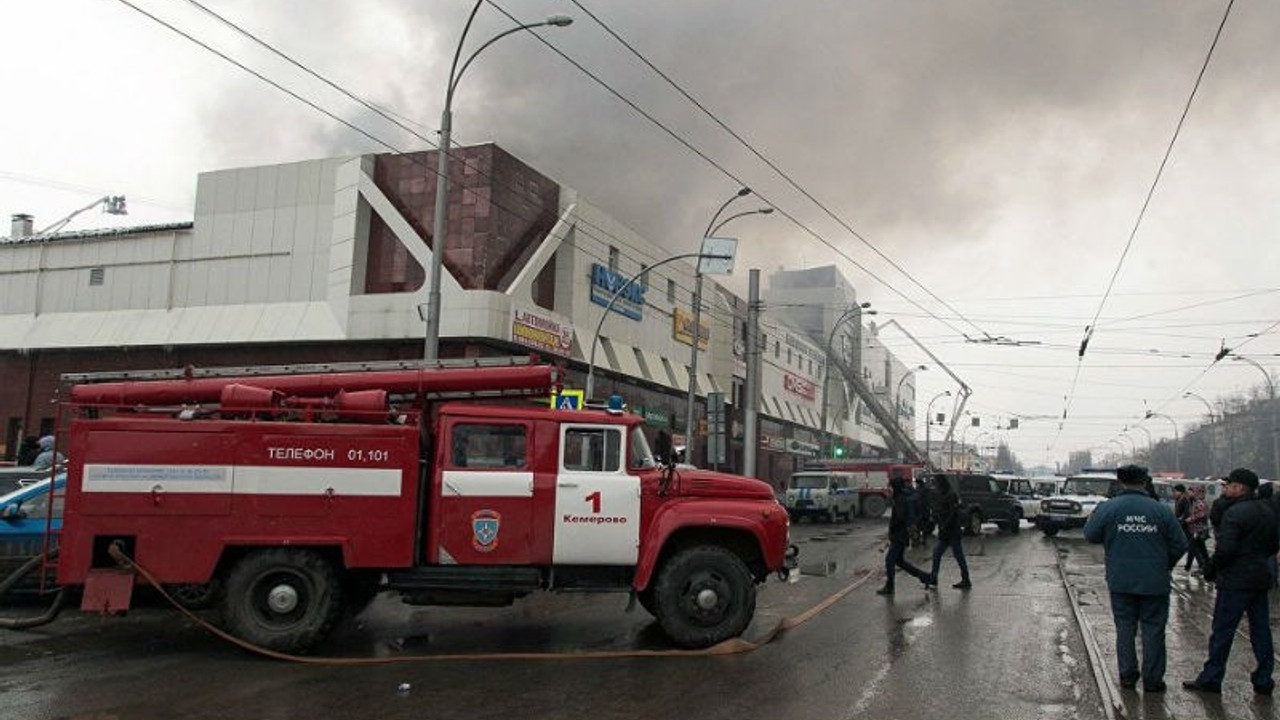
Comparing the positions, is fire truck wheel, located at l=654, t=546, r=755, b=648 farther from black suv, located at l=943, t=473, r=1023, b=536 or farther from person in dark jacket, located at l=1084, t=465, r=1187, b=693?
black suv, located at l=943, t=473, r=1023, b=536

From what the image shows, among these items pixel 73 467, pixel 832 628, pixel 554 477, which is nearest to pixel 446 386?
pixel 554 477

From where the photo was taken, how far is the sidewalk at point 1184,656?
6.44 metres

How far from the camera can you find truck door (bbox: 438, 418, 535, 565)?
8.55 m

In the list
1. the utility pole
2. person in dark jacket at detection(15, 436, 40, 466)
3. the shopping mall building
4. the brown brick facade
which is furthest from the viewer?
the utility pole

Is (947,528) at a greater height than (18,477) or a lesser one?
lesser

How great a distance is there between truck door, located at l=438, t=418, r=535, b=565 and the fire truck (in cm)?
2

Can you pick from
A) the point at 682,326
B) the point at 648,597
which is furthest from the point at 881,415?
the point at 648,597

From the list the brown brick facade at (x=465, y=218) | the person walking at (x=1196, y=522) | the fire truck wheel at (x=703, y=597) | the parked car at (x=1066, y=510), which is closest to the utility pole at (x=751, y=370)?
the brown brick facade at (x=465, y=218)

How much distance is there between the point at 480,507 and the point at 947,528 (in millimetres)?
7681

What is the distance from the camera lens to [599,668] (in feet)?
25.3

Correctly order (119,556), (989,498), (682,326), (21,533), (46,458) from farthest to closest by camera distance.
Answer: (682,326), (989,498), (46,458), (21,533), (119,556)

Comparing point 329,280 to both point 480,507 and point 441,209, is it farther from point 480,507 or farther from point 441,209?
point 480,507

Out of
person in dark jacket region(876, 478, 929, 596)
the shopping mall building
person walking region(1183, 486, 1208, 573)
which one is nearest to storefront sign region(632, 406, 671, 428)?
the shopping mall building

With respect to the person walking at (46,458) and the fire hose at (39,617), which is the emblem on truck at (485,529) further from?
the fire hose at (39,617)
